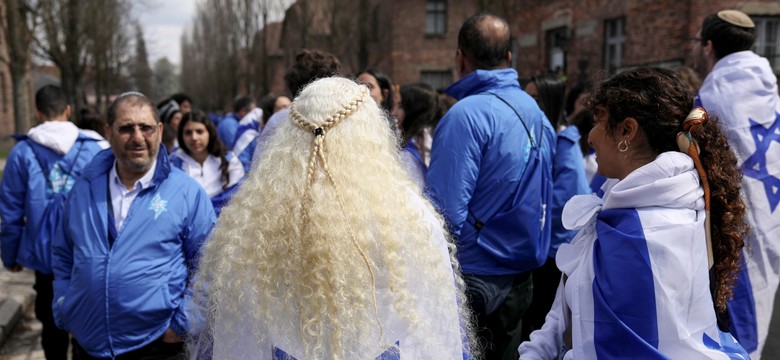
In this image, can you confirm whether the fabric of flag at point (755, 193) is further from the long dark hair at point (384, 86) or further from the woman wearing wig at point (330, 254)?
the long dark hair at point (384, 86)

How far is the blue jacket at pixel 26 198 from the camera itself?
14.2ft

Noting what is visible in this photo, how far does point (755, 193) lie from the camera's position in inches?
131

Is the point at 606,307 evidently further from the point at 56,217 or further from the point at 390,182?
the point at 56,217

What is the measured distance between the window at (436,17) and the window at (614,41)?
11733 mm

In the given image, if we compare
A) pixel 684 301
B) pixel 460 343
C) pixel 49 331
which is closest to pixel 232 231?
pixel 460 343

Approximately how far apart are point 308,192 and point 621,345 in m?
0.94

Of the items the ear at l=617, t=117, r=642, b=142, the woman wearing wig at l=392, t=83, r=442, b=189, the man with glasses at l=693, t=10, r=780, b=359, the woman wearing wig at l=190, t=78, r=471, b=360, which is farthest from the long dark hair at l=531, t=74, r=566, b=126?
the woman wearing wig at l=190, t=78, r=471, b=360

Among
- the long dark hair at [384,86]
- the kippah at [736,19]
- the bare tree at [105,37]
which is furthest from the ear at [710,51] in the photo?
the bare tree at [105,37]

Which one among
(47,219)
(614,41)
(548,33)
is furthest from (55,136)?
(548,33)

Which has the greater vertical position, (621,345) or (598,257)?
(598,257)

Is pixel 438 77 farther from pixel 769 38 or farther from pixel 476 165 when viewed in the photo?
pixel 476 165

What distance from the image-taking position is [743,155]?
335 cm

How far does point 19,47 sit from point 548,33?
13.2m

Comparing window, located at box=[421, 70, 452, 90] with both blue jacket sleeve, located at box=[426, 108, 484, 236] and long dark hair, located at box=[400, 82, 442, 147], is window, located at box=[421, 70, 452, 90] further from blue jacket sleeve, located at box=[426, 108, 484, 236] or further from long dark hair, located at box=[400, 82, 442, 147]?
blue jacket sleeve, located at box=[426, 108, 484, 236]
